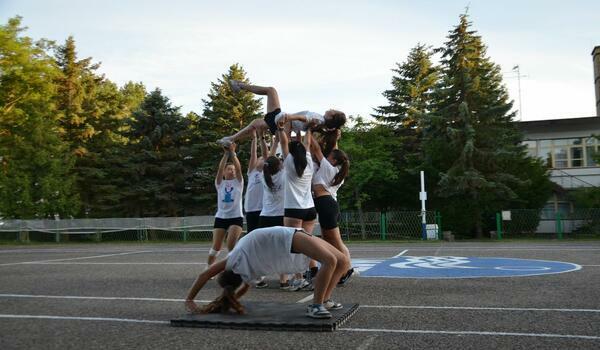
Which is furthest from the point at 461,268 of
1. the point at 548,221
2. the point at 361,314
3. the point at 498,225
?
the point at 548,221

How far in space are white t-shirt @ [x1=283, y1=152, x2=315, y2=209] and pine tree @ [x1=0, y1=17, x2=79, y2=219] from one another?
30899 millimetres

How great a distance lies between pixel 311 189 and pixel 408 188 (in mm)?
27987

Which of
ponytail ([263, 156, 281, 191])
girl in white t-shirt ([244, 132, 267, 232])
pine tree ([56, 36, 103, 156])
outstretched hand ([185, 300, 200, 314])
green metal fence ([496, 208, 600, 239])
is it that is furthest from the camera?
pine tree ([56, 36, 103, 156])

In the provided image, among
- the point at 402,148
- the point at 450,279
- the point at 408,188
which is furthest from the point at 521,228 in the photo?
the point at 450,279

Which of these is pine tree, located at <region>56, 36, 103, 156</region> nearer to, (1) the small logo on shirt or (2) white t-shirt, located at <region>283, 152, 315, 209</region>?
(1) the small logo on shirt

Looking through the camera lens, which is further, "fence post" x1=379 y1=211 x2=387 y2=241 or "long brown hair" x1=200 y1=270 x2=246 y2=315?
"fence post" x1=379 y1=211 x2=387 y2=241

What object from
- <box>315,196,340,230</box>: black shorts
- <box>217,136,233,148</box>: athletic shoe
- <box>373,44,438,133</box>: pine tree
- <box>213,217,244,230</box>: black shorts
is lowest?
<box>213,217,244,230</box>: black shorts

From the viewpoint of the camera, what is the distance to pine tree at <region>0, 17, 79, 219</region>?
33.0 metres

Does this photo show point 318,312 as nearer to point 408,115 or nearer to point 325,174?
point 325,174

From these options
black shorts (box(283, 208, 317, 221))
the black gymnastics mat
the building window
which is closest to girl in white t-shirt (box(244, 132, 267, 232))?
black shorts (box(283, 208, 317, 221))

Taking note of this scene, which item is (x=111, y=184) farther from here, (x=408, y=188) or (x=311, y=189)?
(x=311, y=189)

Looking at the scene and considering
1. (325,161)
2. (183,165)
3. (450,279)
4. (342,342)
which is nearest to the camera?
(342,342)

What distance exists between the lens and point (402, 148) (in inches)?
1476

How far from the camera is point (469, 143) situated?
28422 millimetres
